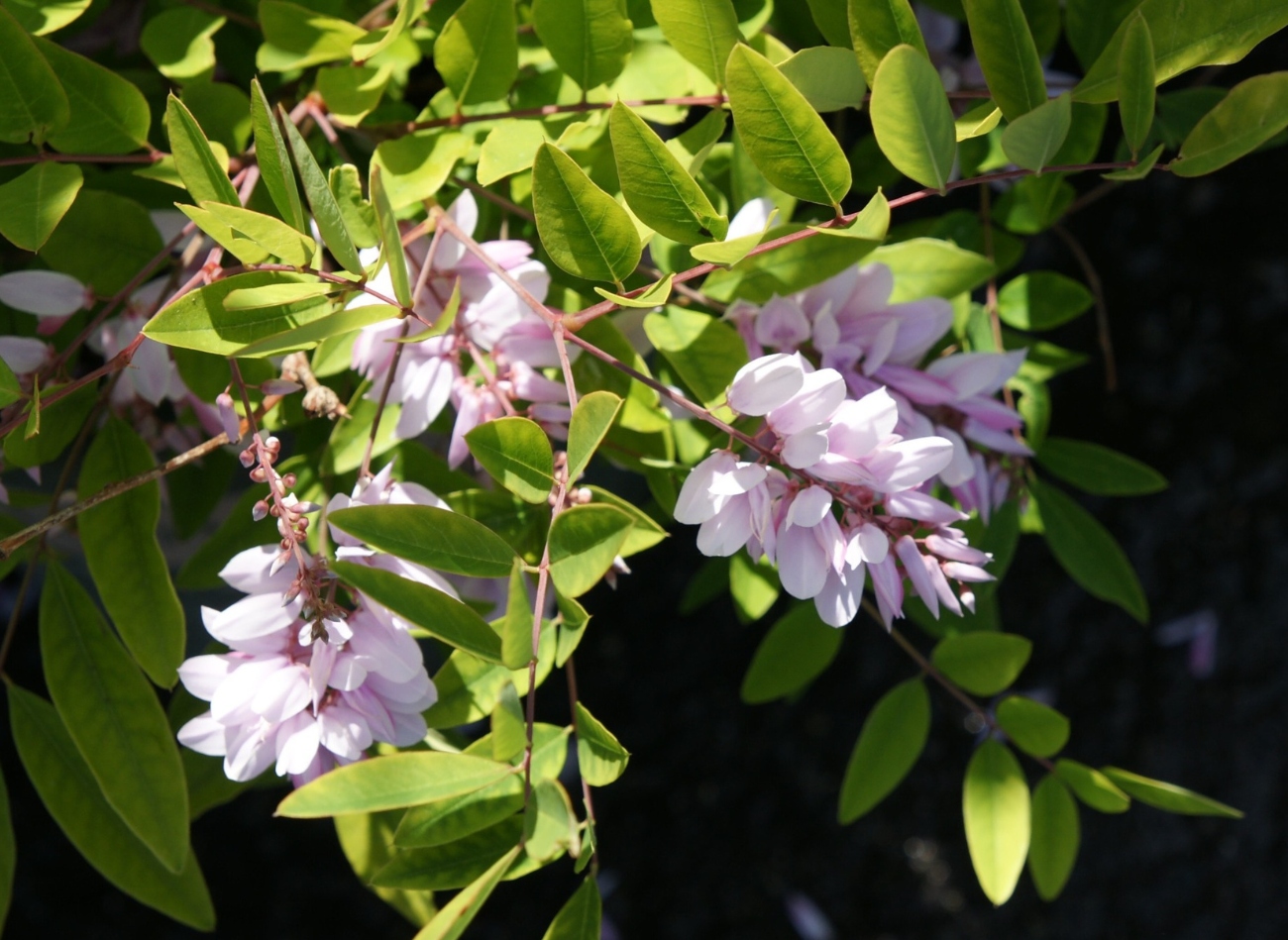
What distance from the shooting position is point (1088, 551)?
1.93 feet

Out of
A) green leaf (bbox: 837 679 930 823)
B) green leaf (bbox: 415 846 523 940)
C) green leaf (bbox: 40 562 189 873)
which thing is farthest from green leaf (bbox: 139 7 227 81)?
green leaf (bbox: 837 679 930 823)

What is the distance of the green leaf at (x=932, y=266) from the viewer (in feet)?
1.47

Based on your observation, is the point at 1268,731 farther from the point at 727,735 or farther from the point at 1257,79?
the point at 1257,79

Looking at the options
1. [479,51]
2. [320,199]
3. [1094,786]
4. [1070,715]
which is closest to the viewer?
[320,199]

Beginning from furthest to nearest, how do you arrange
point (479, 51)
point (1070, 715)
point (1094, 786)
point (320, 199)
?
point (1070, 715) → point (1094, 786) → point (479, 51) → point (320, 199)

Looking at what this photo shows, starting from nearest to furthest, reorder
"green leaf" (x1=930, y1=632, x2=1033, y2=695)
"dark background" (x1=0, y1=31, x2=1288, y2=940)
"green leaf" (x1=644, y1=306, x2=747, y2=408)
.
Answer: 1. "green leaf" (x1=644, y1=306, x2=747, y2=408)
2. "green leaf" (x1=930, y1=632, x2=1033, y2=695)
3. "dark background" (x1=0, y1=31, x2=1288, y2=940)

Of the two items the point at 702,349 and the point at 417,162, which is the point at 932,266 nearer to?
the point at 702,349

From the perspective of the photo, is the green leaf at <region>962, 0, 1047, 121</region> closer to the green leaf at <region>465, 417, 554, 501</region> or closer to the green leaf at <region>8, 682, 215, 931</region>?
the green leaf at <region>465, 417, 554, 501</region>

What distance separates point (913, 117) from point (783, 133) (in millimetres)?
41

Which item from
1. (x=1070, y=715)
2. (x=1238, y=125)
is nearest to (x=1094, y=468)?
(x=1238, y=125)

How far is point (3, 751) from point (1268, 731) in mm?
1319

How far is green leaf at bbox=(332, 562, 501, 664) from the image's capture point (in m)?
0.31

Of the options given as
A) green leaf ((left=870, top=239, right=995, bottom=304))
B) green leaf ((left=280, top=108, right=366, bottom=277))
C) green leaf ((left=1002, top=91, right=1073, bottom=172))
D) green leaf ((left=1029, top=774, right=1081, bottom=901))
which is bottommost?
green leaf ((left=1029, top=774, right=1081, bottom=901))

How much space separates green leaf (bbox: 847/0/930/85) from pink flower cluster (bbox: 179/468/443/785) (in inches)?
8.5
